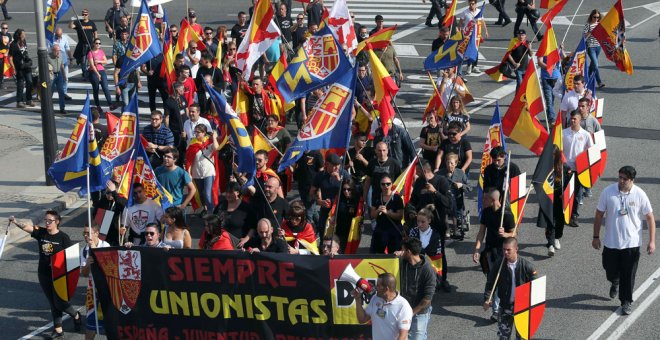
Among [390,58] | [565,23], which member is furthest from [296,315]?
[565,23]

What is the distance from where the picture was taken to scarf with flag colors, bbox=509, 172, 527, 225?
12.8 m

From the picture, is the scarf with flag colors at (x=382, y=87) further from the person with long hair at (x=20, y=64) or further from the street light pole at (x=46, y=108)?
the person with long hair at (x=20, y=64)

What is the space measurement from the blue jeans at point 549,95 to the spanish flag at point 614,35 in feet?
4.14

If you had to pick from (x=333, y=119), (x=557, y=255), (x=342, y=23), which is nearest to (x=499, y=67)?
(x=342, y=23)

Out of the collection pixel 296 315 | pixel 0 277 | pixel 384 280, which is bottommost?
pixel 0 277

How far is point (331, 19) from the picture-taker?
1931 centimetres

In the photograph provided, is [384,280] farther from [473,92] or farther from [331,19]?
[473,92]

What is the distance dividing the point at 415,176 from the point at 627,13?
63.3ft

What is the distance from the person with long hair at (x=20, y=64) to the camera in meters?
23.1

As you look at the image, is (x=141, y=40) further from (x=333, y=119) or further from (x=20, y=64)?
(x=333, y=119)

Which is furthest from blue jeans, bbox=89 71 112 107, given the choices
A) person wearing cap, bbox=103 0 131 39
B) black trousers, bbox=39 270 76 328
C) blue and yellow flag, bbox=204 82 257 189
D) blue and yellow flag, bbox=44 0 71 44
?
black trousers, bbox=39 270 76 328

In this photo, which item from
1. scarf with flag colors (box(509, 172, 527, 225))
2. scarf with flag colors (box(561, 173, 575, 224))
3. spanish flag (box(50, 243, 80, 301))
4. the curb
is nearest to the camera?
spanish flag (box(50, 243, 80, 301))

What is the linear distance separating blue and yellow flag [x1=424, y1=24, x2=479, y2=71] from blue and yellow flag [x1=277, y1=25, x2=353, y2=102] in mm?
3121

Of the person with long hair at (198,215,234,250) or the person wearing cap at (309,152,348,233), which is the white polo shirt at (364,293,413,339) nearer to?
the person with long hair at (198,215,234,250)
